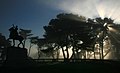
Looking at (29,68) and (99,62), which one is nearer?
(29,68)

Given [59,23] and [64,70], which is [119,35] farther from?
[64,70]

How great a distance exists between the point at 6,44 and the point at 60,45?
25.7 meters

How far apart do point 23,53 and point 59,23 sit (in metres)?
19.2

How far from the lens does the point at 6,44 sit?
246 ft

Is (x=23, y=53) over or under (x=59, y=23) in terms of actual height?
under

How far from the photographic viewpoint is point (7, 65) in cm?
3497

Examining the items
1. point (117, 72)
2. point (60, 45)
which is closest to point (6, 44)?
point (60, 45)

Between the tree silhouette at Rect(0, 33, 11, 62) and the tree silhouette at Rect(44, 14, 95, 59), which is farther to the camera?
the tree silhouette at Rect(0, 33, 11, 62)

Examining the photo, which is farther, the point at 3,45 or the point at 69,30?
the point at 3,45

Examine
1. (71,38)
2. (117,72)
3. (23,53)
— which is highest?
(71,38)

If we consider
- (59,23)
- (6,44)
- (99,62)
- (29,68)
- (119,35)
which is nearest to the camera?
(29,68)

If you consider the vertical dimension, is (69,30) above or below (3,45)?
above

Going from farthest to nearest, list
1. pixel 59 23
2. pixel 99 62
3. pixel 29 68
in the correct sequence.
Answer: pixel 59 23 < pixel 99 62 < pixel 29 68

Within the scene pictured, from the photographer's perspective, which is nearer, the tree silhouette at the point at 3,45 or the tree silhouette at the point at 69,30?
the tree silhouette at the point at 69,30
